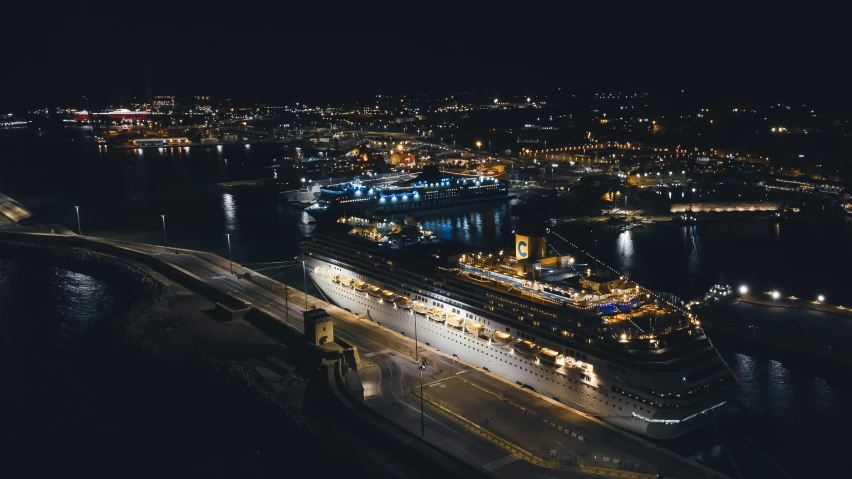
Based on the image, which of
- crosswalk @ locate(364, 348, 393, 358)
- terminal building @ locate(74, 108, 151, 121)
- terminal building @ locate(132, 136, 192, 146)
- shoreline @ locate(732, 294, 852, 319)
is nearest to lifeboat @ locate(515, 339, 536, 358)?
crosswalk @ locate(364, 348, 393, 358)

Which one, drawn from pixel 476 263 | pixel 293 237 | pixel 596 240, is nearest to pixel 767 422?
pixel 476 263

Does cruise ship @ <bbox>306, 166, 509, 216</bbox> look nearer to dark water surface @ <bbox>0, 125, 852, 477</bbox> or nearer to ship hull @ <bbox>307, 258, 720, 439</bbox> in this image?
dark water surface @ <bbox>0, 125, 852, 477</bbox>

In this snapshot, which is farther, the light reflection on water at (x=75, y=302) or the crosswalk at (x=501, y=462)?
the light reflection on water at (x=75, y=302)

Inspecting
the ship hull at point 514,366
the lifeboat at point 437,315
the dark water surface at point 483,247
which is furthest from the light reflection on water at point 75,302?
the lifeboat at point 437,315

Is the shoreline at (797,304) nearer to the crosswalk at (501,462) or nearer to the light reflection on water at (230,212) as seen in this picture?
the crosswalk at (501,462)

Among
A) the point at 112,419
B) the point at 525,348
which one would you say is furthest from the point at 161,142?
the point at 525,348
